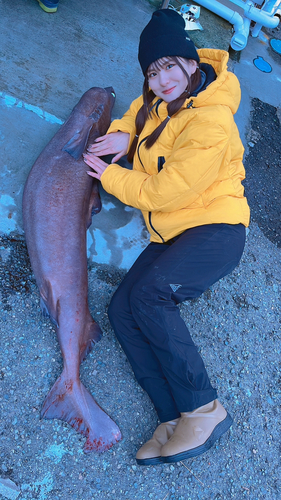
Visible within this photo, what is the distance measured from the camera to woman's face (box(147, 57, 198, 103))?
2225 mm

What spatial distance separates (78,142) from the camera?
2.66 metres

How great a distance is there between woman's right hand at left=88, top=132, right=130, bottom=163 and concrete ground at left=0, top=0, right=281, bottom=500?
359mm

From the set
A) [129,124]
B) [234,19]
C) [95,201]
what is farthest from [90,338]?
[234,19]

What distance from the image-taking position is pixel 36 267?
2307mm

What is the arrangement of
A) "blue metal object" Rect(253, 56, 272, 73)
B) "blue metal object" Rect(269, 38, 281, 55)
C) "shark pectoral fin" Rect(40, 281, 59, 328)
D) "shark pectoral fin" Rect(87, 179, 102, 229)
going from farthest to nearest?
"blue metal object" Rect(269, 38, 281, 55), "blue metal object" Rect(253, 56, 272, 73), "shark pectoral fin" Rect(87, 179, 102, 229), "shark pectoral fin" Rect(40, 281, 59, 328)

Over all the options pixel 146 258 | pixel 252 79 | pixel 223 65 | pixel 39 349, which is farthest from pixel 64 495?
pixel 252 79

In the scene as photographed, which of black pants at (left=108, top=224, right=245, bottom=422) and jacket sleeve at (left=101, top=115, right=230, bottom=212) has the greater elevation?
jacket sleeve at (left=101, top=115, right=230, bottom=212)

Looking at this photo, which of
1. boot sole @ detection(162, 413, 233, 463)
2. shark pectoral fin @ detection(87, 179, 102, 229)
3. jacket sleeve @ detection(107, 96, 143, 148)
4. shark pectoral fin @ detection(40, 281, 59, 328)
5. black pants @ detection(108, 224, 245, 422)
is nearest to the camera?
boot sole @ detection(162, 413, 233, 463)

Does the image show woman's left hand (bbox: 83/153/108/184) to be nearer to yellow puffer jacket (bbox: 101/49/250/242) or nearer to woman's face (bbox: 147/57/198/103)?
yellow puffer jacket (bbox: 101/49/250/242)

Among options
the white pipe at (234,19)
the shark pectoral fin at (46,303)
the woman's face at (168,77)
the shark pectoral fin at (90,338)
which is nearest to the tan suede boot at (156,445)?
the shark pectoral fin at (90,338)

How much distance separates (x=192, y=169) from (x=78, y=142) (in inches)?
38.4

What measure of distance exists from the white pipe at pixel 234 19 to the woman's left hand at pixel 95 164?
3.38 metres

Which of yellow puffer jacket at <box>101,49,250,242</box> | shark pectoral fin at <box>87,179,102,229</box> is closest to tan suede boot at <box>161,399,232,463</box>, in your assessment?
yellow puffer jacket at <box>101,49,250,242</box>

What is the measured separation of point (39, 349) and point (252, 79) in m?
4.28
